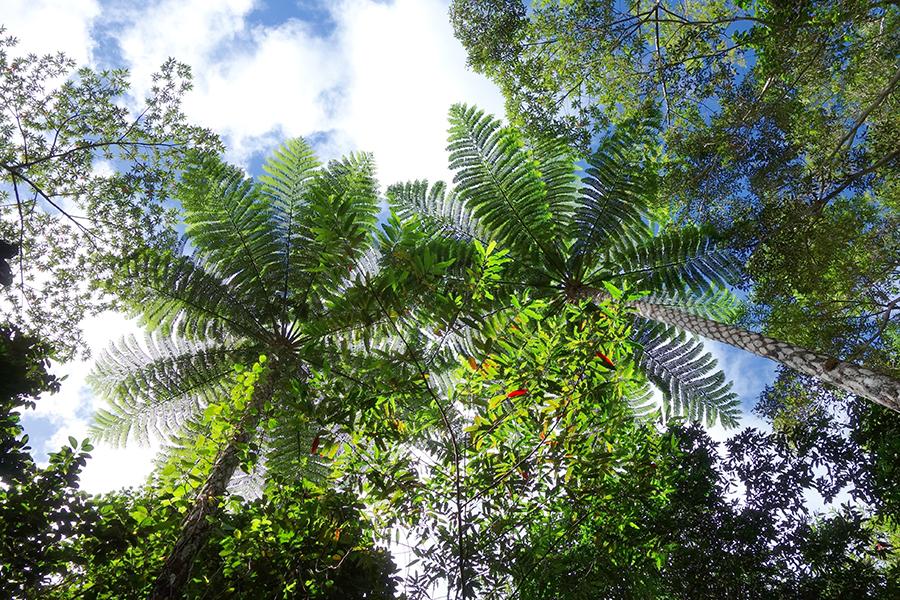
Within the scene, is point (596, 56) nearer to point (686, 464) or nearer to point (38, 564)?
point (686, 464)

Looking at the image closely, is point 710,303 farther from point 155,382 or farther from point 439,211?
point 155,382

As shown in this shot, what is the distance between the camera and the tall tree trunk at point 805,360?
11.7 ft

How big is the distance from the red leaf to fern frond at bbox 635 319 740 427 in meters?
4.89

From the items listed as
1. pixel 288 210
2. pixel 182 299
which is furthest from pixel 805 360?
pixel 182 299

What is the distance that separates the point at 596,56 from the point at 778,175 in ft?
10.3

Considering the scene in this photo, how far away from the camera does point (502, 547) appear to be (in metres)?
3.05

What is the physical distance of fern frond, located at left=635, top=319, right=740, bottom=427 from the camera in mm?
7520

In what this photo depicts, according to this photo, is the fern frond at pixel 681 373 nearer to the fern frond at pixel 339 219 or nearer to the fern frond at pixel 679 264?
the fern frond at pixel 679 264

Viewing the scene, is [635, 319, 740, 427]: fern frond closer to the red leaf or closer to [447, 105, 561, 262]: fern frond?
[447, 105, 561, 262]: fern frond

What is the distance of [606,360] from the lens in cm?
297

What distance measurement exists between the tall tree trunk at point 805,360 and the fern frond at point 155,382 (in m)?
5.86

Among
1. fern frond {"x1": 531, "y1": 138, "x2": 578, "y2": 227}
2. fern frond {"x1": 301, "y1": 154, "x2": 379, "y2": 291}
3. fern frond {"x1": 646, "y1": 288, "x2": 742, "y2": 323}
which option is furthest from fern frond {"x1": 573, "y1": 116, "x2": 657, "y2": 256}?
fern frond {"x1": 301, "y1": 154, "x2": 379, "y2": 291}

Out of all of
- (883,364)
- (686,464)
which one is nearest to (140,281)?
(686,464)

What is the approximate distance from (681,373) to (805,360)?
341 centimetres
